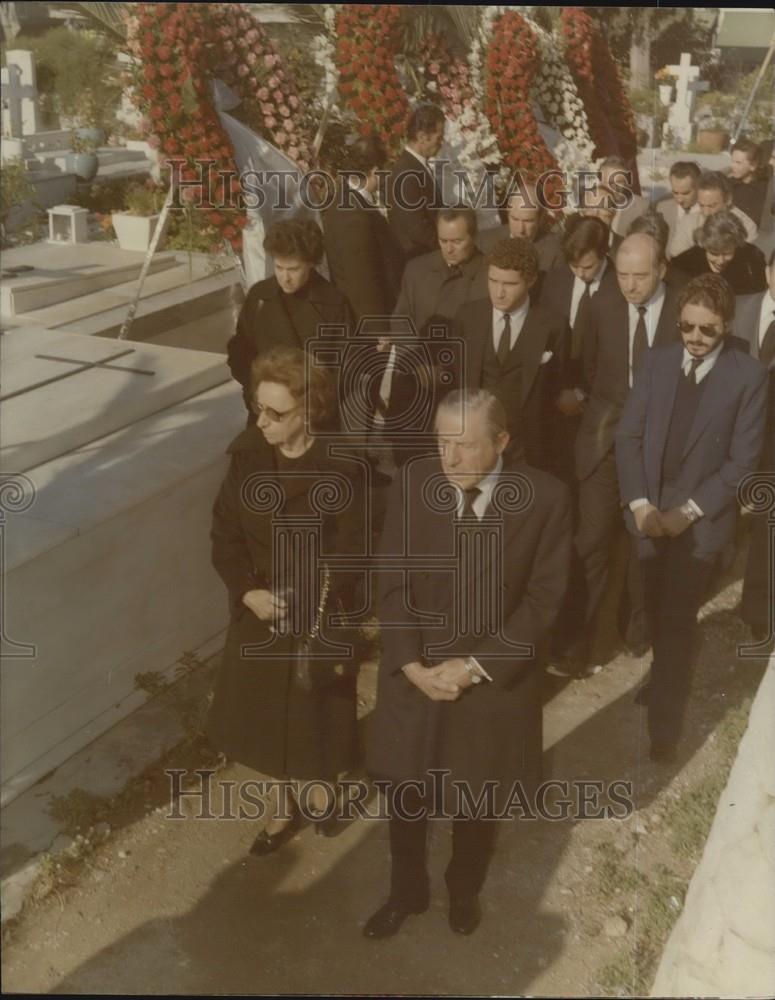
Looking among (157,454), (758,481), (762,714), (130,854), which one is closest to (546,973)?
(762,714)

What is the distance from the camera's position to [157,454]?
168 inches

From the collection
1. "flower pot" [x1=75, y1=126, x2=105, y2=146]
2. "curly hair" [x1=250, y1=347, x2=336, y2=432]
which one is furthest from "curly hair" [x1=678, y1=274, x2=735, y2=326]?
"flower pot" [x1=75, y1=126, x2=105, y2=146]

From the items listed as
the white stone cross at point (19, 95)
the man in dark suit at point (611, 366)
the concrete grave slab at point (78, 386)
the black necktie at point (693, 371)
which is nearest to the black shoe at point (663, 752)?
the man in dark suit at point (611, 366)

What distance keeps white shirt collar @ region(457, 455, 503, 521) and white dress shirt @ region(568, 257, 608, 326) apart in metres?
1.07

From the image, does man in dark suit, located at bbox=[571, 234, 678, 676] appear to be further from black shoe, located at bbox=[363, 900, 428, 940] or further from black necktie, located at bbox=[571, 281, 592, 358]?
black shoe, located at bbox=[363, 900, 428, 940]

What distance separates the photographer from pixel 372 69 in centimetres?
380

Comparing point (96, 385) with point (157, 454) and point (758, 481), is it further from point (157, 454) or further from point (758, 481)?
point (758, 481)

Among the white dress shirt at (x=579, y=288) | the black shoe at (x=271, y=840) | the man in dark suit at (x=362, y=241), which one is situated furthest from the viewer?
the white dress shirt at (x=579, y=288)

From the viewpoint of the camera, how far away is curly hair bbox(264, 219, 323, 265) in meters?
3.89

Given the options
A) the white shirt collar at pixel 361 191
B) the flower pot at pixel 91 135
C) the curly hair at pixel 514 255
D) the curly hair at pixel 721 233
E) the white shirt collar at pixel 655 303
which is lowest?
the white shirt collar at pixel 655 303

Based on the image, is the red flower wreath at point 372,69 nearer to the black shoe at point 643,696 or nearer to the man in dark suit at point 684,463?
the man in dark suit at point 684,463

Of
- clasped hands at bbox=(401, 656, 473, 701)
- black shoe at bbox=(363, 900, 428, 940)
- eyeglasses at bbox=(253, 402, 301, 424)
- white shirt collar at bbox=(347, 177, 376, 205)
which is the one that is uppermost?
white shirt collar at bbox=(347, 177, 376, 205)

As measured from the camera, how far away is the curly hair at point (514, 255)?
3922mm

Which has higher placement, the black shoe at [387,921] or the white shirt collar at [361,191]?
the white shirt collar at [361,191]
